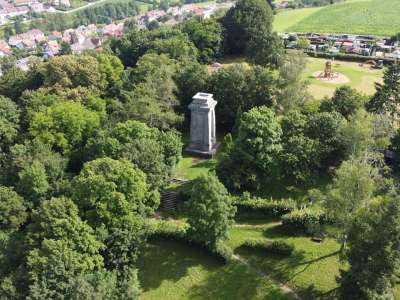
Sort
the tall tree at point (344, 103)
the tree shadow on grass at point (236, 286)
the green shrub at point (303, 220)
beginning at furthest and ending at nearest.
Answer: the tall tree at point (344, 103), the green shrub at point (303, 220), the tree shadow on grass at point (236, 286)

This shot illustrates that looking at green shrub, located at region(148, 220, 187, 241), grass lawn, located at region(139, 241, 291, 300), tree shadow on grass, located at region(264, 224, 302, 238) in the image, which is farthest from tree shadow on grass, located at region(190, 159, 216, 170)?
grass lawn, located at region(139, 241, 291, 300)

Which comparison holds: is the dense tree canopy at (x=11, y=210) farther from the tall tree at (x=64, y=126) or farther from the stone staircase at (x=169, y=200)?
the stone staircase at (x=169, y=200)

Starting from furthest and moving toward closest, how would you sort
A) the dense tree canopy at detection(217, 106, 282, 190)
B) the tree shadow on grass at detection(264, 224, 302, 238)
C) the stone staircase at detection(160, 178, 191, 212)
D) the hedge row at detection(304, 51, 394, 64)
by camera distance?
the hedge row at detection(304, 51, 394, 64), the stone staircase at detection(160, 178, 191, 212), the dense tree canopy at detection(217, 106, 282, 190), the tree shadow on grass at detection(264, 224, 302, 238)

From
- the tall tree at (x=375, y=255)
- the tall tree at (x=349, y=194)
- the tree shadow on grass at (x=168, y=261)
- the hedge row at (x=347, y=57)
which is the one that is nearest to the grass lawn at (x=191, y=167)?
the tree shadow on grass at (x=168, y=261)

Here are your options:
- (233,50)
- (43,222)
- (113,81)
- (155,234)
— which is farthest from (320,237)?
(233,50)

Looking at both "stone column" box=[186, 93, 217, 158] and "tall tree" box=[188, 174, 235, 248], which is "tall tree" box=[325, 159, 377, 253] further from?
"stone column" box=[186, 93, 217, 158]

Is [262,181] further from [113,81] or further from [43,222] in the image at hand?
[113,81]
